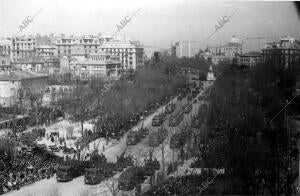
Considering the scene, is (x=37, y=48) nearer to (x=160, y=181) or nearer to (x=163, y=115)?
(x=163, y=115)

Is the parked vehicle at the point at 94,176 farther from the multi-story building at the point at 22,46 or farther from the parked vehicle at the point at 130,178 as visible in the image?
the multi-story building at the point at 22,46

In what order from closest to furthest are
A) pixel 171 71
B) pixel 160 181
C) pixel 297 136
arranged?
pixel 160 181 < pixel 297 136 < pixel 171 71

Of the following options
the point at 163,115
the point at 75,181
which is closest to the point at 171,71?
the point at 163,115

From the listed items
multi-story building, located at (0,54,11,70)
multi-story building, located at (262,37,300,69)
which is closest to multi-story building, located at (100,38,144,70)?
multi-story building, located at (0,54,11,70)

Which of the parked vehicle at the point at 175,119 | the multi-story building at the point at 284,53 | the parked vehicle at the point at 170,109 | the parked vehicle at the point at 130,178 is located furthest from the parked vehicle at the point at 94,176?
the multi-story building at the point at 284,53

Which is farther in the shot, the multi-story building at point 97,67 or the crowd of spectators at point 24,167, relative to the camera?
the multi-story building at point 97,67

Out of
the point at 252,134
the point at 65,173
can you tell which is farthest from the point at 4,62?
the point at 252,134

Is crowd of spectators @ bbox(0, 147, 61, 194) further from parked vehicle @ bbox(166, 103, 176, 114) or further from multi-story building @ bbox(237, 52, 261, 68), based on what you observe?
multi-story building @ bbox(237, 52, 261, 68)
